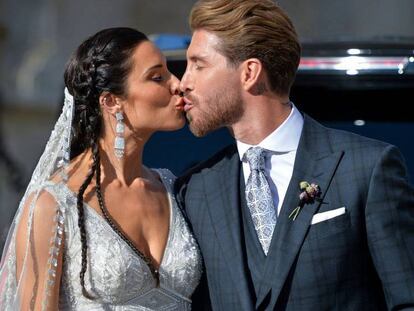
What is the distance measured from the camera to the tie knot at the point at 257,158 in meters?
4.46

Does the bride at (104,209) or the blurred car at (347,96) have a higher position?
the blurred car at (347,96)

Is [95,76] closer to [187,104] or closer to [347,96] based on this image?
[187,104]

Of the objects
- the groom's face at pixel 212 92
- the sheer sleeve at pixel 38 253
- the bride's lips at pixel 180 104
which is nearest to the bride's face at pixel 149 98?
the bride's lips at pixel 180 104

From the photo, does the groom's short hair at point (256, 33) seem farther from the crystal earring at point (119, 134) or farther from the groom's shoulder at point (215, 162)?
the crystal earring at point (119, 134)

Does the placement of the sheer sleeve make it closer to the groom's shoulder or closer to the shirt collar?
the groom's shoulder

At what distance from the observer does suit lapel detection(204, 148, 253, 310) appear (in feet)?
14.2

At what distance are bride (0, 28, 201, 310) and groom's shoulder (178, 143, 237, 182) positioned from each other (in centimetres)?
14

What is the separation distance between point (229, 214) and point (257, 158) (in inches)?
8.6

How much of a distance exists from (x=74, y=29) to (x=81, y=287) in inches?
318

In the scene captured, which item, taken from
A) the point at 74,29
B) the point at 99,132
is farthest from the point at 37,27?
the point at 99,132

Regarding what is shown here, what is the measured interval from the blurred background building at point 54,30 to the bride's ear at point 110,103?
5981 millimetres

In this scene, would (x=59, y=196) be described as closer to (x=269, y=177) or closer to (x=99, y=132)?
(x=99, y=132)

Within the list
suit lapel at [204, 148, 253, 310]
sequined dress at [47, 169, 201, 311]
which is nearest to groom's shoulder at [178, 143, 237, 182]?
suit lapel at [204, 148, 253, 310]

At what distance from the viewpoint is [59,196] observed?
14.7ft
